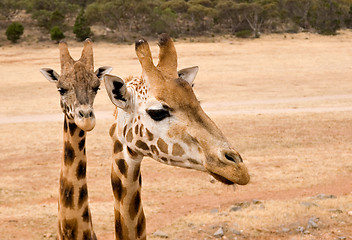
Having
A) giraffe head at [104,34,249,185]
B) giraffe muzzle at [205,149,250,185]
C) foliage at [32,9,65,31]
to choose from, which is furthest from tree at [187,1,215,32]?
giraffe muzzle at [205,149,250,185]

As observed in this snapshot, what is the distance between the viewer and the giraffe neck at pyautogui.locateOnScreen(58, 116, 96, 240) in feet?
21.5

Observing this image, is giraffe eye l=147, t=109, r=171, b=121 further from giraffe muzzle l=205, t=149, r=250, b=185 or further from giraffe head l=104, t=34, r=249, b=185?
giraffe muzzle l=205, t=149, r=250, b=185

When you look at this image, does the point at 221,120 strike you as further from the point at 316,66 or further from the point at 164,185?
the point at 316,66

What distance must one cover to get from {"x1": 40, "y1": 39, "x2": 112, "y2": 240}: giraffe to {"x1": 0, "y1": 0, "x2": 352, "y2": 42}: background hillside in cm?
5375

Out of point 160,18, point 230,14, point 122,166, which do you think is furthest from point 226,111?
point 230,14

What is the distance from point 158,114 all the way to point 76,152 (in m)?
2.12

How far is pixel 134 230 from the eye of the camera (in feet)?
17.6

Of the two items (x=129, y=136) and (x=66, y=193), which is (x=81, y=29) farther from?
(x=129, y=136)

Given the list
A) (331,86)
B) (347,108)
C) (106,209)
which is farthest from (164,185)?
(331,86)

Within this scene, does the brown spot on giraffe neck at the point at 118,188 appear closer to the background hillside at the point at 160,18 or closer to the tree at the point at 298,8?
the background hillside at the point at 160,18

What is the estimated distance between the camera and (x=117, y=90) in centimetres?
485

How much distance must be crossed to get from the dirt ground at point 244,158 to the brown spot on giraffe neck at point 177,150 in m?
0.52

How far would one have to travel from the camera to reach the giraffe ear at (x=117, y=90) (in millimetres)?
4734

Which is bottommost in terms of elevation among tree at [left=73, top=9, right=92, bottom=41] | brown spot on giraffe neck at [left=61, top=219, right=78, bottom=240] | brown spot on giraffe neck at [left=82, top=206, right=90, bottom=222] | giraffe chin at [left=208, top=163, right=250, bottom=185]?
tree at [left=73, top=9, right=92, bottom=41]
